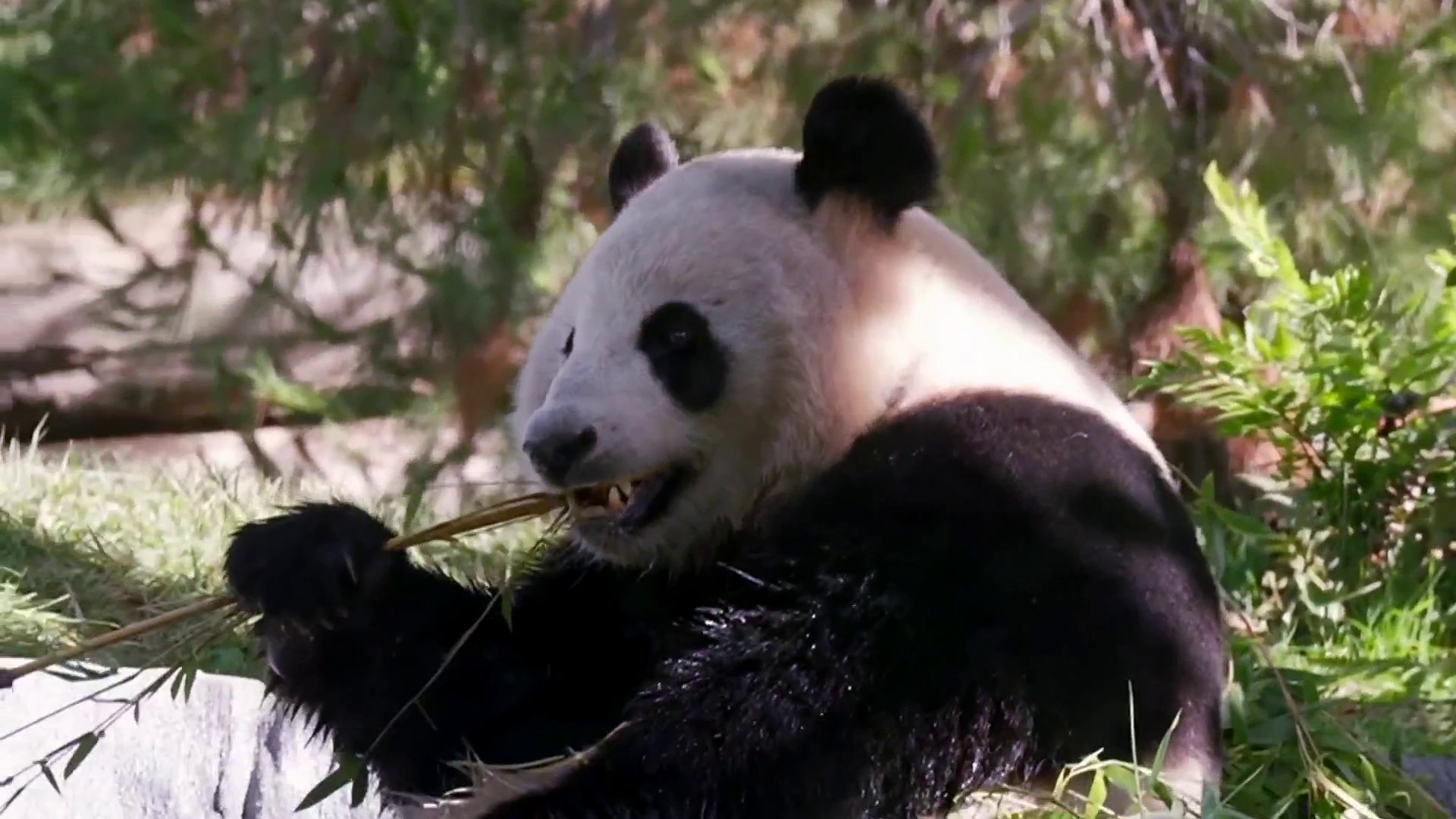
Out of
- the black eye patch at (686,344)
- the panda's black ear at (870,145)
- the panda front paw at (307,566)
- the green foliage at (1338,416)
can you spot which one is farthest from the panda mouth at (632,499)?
the green foliage at (1338,416)

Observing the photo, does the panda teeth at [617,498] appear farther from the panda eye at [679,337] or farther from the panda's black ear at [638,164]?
the panda's black ear at [638,164]

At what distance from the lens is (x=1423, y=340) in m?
4.73

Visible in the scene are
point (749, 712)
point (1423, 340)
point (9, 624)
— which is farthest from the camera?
point (1423, 340)

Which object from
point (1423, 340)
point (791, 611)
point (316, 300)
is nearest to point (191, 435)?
point (316, 300)

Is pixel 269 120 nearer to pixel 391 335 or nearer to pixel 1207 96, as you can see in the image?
pixel 391 335

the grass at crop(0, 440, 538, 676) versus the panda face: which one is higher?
the panda face

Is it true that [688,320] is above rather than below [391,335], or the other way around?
above

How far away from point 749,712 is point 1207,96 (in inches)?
185

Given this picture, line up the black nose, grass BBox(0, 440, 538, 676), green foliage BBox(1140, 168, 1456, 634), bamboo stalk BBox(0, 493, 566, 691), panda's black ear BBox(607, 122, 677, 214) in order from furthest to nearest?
green foliage BBox(1140, 168, 1456, 634)
grass BBox(0, 440, 538, 676)
panda's black ear BBox(607, 122, 677, 214)
bamboo stalk BBox(0, 493, 566, 691)
the black nose

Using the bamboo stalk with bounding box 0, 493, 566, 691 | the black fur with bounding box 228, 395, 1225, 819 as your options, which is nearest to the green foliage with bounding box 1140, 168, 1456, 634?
the black fur with bounding box 228, 395, 1225, 819

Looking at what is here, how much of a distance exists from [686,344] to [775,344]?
5.5 inches

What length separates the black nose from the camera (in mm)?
2359

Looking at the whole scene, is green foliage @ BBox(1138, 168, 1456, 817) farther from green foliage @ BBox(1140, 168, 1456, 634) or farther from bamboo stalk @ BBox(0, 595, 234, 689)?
bamboo stalk @ BBox(0, 595, 234, 689)

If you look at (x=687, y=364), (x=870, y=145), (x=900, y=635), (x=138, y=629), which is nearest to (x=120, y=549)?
(x=138, y=629)
